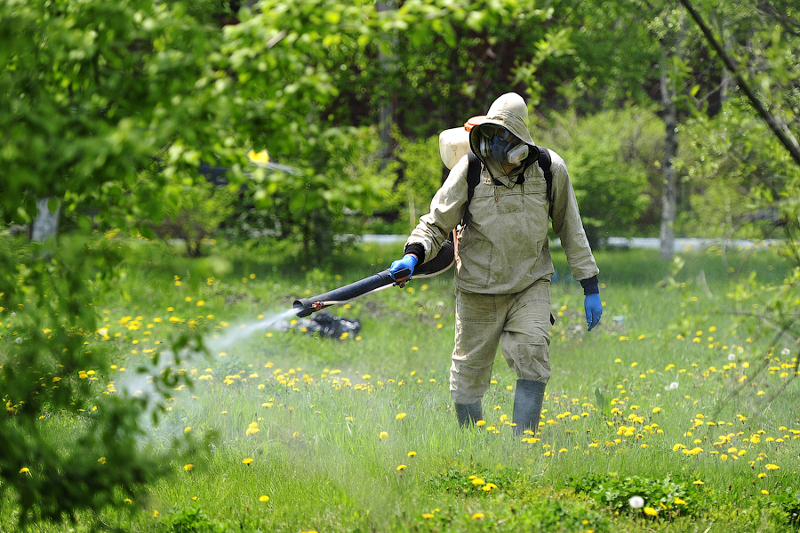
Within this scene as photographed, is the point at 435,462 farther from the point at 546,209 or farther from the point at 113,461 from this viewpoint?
the point at 113,461

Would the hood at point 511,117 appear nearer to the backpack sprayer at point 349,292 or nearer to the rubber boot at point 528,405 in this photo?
the backpack sprayer at point 349,292

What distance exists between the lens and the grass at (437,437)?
9.58 ft

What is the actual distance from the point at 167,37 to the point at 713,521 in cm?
272

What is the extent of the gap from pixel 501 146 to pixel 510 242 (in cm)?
52

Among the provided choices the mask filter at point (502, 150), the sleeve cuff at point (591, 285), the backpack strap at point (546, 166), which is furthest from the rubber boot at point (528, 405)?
the mask filter at point (502, 150)

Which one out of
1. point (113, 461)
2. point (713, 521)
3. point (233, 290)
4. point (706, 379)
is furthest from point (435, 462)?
point (233, 290)

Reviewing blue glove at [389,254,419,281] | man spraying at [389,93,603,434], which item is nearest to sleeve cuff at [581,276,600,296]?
man spraying at [389,93,603,434]

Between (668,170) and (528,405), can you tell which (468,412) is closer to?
(528,405)

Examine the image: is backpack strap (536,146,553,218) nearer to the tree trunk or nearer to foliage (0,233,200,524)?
foliage (0,233,200,524)

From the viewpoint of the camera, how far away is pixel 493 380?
17.5ft

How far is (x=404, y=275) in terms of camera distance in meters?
3.74

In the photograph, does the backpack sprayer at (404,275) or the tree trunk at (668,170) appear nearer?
the backpack sprayer at (404,275)

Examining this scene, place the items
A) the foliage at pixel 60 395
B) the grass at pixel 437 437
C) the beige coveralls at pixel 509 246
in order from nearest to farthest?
the foliage at pixel 60 395, the grass at pixel 437 437, the beige coveralls at pixel 509 246

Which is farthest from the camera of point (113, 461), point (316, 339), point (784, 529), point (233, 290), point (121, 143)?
point (233, 290)
